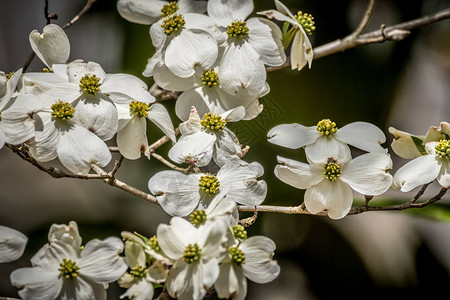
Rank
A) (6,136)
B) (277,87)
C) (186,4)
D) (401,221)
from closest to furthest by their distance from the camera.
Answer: (6,136) → (186,4) → (277,87) → (401,221)

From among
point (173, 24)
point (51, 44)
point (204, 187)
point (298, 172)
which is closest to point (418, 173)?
point (298, 172)

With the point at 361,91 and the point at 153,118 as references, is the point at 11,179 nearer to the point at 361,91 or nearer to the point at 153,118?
the point at 153,118

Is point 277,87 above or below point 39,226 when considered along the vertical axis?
above

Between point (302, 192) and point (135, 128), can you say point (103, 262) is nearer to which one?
point (135, 128)

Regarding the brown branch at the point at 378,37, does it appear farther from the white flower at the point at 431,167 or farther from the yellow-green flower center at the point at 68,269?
the yellow-green flower center at the point at 68,269

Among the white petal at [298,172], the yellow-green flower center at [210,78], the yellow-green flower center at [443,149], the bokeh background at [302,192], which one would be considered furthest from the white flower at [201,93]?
the bokeh background at [302,192]

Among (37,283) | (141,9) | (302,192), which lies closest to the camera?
(37,283)

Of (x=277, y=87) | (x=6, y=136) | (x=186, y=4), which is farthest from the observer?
(x=277, y=87)

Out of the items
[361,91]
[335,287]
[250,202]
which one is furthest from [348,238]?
[250,202]
